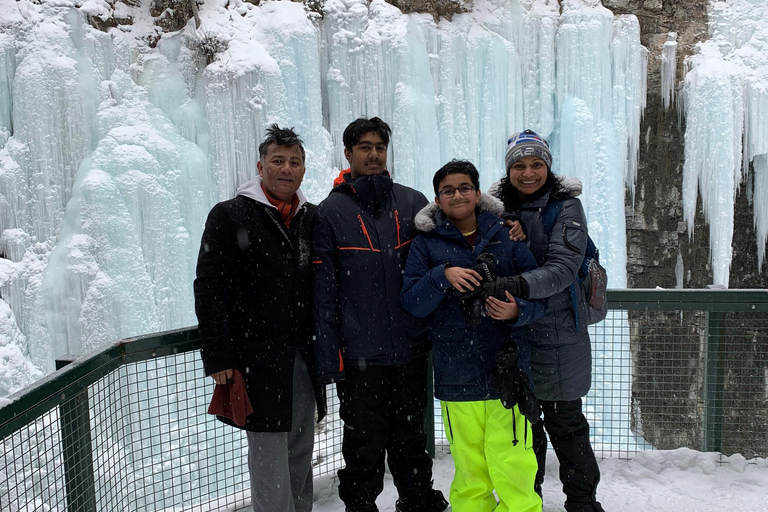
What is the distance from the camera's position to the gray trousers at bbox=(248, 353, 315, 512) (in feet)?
7.09

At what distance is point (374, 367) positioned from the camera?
2.32m

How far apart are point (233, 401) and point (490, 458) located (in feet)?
3.31

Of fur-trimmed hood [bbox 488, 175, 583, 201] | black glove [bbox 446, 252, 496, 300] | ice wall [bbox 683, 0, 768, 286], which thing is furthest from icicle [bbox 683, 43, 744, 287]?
black glove [bbox 446, 252, 496, 300]

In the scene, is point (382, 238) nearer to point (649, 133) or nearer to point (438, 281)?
point (438, 281)

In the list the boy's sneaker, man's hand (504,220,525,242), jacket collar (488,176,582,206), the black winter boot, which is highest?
jacket collar (488,176,582,206)

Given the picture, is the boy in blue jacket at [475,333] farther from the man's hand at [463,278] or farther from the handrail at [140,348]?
the handrail at [140,348]

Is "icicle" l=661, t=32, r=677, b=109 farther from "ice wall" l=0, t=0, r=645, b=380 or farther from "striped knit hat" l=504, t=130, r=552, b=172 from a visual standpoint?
"striped knit hat" l=504, t=130, r=552, b=172

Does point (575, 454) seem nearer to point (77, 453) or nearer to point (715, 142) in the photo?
point (77, 453)

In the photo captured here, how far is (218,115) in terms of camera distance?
279 inches

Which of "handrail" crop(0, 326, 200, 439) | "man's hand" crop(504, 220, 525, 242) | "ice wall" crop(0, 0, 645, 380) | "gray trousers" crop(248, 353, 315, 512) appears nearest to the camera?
"handrail" crop(0, 326, 200, 439)

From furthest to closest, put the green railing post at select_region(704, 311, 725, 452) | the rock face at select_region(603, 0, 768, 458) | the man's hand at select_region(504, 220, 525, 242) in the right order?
the rock face at select_region(603, 0, 768, 458) < the green railing post at select_region(704, 311, 725, 452) < the man's hand at select_region(504, 220, 525, 242)

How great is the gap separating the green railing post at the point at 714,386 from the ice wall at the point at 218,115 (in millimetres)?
5040

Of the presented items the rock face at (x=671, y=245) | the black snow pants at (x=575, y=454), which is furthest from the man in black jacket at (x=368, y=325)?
the rock face at (x=671, y=245)

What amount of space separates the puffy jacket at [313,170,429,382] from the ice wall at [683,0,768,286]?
25.7 feet
